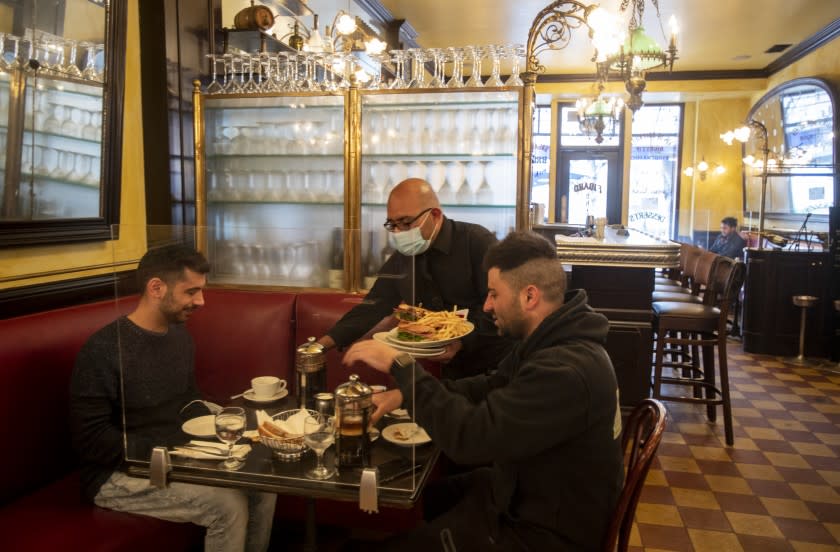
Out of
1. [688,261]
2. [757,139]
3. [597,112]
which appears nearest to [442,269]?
[688,261]

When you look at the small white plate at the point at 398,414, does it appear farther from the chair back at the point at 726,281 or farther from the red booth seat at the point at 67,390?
the chair back at the point at 726,281

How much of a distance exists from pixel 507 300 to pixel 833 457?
340 cm

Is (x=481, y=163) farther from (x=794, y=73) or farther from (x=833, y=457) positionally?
(x=794, y=73)

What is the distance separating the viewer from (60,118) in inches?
110

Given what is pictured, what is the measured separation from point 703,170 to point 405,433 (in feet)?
36.3

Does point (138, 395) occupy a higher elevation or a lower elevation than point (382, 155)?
lower

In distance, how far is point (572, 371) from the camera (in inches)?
61.1

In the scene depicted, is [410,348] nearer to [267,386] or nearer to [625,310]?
[267,386]

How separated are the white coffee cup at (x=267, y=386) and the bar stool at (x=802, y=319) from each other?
579 cm

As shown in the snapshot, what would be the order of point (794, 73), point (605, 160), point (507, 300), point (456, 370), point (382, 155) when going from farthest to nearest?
point (605, 160) → point (794, 73) → point (382, 155) → point (456, 370) → point (507, 300)

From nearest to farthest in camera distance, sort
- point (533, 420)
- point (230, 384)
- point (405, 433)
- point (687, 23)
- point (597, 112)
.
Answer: point (533, 420) → point (405, 433) → point (230, 384) → point (597, 112) → point (687, 23)

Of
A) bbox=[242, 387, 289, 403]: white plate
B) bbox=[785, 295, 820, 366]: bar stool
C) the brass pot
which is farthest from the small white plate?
bbox=[785, 295, 820, 366]: bar stool

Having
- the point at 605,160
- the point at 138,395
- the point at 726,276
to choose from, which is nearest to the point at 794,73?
the point at 605,160

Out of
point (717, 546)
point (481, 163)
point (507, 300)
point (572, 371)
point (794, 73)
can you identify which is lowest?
point (717, 546)
